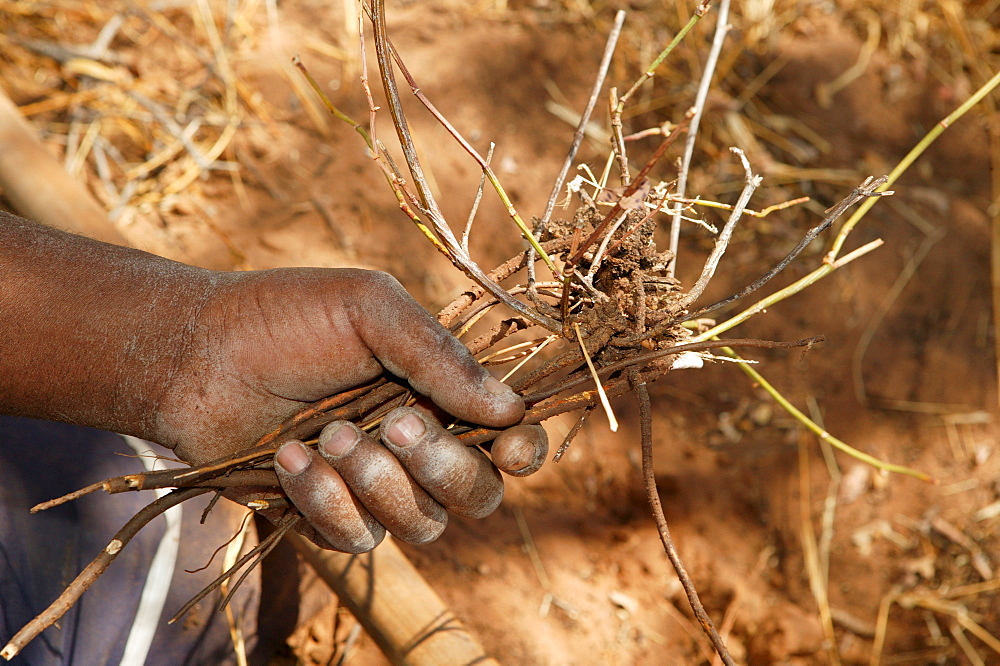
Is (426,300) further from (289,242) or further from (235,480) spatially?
(235,480)

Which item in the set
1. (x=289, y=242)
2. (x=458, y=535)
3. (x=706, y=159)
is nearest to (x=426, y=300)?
(x=289, y=242)

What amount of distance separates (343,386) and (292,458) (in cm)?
21

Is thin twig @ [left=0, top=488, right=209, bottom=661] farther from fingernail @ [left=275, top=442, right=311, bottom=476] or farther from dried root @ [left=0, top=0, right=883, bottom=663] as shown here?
fingernail @ [left=275, top=442, right=311, bottom=476]

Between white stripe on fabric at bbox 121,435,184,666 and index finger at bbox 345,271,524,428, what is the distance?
71 centimetres

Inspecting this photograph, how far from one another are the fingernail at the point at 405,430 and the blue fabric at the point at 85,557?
1.89 ft

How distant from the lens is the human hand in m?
1.23

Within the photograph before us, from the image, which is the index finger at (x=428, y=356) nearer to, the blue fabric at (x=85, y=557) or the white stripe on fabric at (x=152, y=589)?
the blue fabric at (x=85, y=557)

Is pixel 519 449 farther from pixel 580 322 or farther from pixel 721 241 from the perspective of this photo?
pixel 721 241

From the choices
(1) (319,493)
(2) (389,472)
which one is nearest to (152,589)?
(1) (319,493)

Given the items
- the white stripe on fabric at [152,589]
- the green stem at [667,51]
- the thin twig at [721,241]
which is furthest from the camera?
the white stripe on fabric at [152,589]

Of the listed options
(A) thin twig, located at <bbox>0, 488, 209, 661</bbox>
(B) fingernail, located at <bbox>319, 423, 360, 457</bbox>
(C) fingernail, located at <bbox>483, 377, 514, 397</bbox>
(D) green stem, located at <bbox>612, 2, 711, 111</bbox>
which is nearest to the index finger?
(C) fingernail, located at <bbox>483, 377, 514, 397</bbox>

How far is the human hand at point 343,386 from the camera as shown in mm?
1233

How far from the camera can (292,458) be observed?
1215 millimetres

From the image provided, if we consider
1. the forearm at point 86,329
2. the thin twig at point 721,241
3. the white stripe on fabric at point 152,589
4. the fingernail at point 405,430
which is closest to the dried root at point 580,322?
the thin twig at point 721,241
